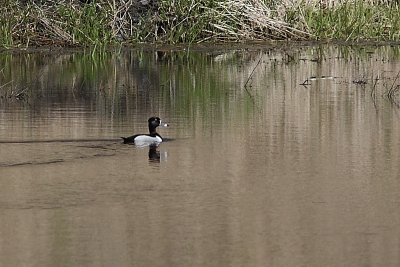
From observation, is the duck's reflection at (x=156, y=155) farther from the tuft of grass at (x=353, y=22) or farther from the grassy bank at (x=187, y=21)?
the tuft of grass at (x=353, y=22)

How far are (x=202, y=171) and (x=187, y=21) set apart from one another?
13.1m

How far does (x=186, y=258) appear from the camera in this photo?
6910 mm

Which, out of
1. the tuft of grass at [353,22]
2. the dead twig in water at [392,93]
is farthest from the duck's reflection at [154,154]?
the tuft of grass at [353,22]

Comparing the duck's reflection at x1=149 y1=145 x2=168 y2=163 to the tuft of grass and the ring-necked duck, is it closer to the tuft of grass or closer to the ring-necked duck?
the ring-necked duck

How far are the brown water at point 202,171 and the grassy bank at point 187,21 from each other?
399 centimetres

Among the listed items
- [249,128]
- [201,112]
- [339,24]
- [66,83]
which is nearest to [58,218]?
[249,128]

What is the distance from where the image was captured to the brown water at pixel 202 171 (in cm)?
720

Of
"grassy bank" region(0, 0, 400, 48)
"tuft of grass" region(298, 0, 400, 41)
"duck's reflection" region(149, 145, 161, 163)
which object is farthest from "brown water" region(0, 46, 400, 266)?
"tuft of grass" region(298, 0, 400, 41)

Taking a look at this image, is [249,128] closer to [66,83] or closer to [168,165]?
[168,165]

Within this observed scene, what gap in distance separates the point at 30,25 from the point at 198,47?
294cm

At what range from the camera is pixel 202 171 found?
31.8 feet

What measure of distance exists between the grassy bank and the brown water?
13.1 ft

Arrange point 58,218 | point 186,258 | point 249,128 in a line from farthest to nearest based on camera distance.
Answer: point 249,128, point 58,218, point 186,258

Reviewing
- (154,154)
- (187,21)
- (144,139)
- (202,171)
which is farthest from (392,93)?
(187,21)
